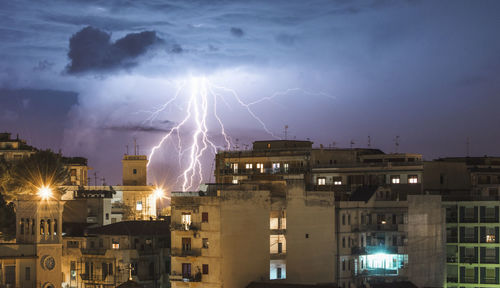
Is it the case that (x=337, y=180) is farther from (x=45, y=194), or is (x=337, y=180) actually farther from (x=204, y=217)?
(x=45, y=194)

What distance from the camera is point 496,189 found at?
322 feet

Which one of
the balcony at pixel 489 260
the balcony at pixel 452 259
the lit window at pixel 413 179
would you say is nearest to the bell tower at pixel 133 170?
Answer: the lit window at pixel 413 179

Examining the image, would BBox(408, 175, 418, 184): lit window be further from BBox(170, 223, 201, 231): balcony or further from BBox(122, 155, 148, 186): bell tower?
BBox(122, 155, 148, 186): bell tower

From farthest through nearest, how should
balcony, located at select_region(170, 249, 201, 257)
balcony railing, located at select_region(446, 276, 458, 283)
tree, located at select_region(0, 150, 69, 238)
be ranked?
balcony railing, located at select_region(446, 276, 458, 283) → tree, located at select_region(0, 150, 69, 238) → balcony, located at select_region(170, 249, 201, 257)

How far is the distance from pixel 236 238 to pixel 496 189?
125 ft

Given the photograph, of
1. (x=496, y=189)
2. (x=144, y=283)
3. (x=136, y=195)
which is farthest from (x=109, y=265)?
(x=496, y=189)

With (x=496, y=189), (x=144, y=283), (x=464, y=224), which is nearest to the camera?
(x=144, y=283)

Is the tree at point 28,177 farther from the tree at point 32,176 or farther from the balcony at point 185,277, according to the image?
the balcony at point 185,277

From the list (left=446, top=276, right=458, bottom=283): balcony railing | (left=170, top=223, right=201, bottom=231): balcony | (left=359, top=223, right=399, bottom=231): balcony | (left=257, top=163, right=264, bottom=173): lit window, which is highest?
(left=257, top=163, right=264, bottom=173): lit window

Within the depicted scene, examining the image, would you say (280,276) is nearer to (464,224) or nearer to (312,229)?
(312,229)

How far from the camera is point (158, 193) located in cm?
11706

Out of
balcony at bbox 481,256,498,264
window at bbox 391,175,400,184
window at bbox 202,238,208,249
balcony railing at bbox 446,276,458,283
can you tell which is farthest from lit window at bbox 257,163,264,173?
window at bbox 202,238,208,249

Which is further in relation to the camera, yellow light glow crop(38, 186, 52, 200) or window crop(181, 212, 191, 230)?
yellow light glow crop(38, 186, 52, 200)

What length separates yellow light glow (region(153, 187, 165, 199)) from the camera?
116875mm
